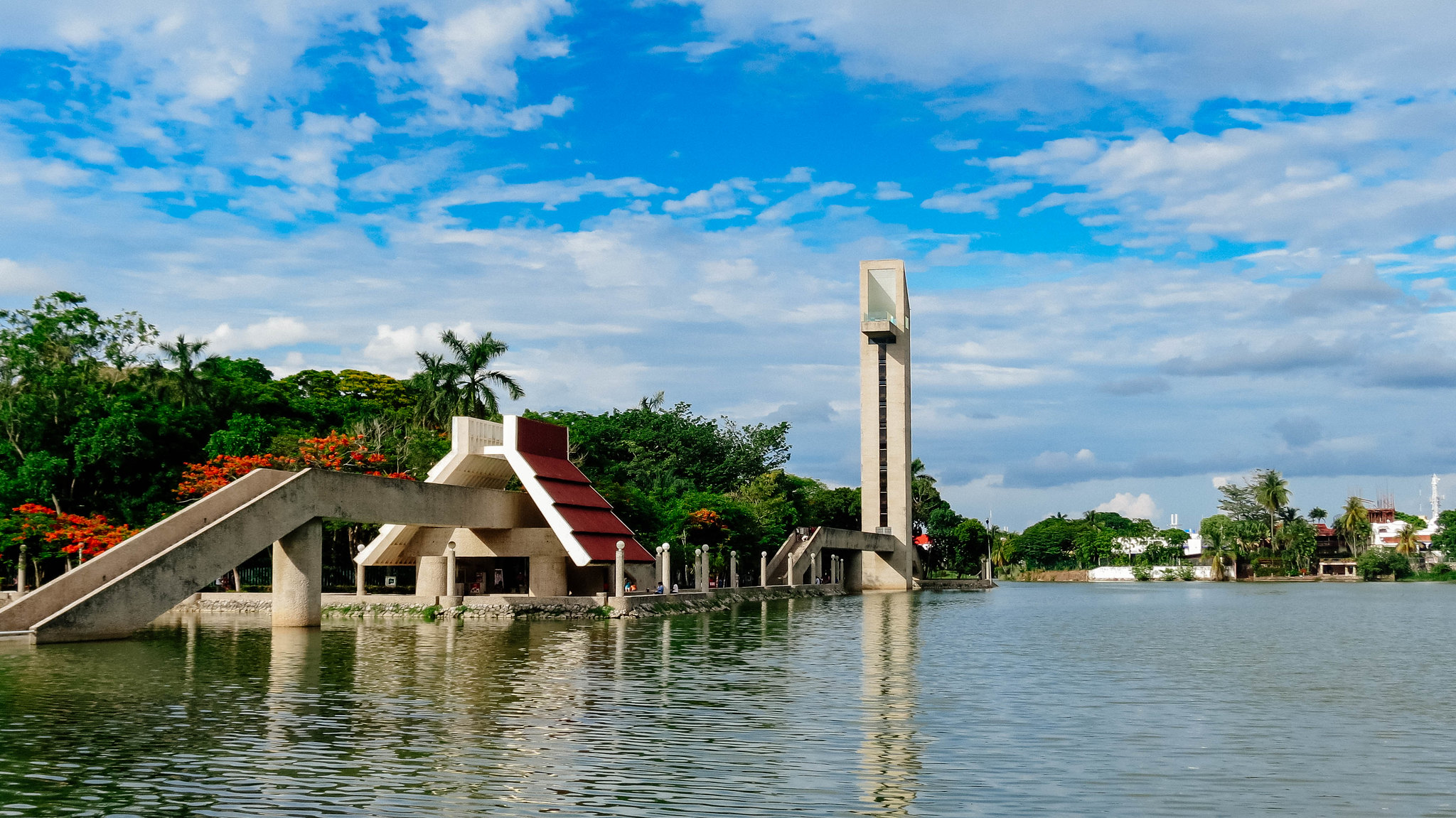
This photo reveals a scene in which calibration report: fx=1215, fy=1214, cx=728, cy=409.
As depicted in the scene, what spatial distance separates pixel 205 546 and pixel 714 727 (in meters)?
20.3

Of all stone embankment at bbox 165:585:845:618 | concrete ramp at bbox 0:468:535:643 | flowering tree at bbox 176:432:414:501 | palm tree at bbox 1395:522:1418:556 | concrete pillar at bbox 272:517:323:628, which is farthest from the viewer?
palm tree at bbox 1395:522:1418:556

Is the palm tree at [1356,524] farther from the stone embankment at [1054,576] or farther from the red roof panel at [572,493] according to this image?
the red roof panel at [572,493]

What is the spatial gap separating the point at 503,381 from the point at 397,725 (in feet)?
152

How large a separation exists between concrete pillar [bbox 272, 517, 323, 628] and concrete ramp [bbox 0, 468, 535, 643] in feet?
0.17

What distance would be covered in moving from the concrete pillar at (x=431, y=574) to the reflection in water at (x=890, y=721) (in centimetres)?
1837

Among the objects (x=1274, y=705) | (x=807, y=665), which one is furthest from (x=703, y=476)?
(x=1274, y=705)

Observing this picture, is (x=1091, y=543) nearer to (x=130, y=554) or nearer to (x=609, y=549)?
(x=609, y=549)

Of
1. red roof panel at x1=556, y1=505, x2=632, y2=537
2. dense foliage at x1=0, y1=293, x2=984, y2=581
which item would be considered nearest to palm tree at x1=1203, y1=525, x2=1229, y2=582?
dense foliage at x1=0, y1=293, x2=984, y2=581

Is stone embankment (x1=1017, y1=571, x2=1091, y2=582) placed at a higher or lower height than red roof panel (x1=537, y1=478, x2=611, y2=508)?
lower

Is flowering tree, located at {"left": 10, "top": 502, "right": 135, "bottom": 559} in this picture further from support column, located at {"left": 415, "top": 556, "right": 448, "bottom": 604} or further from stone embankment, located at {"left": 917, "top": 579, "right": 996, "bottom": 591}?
stone embankment, located at {"left": 917, "top": 579, "right": 996, "bottom": 591}

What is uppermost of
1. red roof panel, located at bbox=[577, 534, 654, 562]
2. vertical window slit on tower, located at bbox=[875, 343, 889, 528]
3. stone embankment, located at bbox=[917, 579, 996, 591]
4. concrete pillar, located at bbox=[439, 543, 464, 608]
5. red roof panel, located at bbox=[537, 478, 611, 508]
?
vertical window slit on tower, located at bbox=[875, 343, 889, 528]

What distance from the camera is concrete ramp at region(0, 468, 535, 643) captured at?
30141mm

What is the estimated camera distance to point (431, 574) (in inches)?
1930

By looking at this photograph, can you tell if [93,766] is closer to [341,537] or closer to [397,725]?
[397,725]
